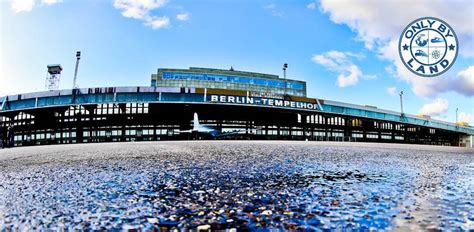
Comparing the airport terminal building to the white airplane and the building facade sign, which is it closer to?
the building facade sign

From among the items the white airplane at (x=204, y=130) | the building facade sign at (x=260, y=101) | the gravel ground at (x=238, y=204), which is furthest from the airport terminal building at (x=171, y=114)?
the gravel ground at (x=238, y=204)

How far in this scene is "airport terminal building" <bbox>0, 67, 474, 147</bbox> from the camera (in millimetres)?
42656

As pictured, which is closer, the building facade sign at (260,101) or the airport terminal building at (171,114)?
the airport terminal building at (171,114)

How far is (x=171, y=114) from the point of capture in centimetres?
5062

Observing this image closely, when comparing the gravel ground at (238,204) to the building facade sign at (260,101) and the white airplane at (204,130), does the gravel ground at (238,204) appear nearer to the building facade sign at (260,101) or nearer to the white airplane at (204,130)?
the building facade sign at (260,101)

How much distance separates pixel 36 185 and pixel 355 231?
486cm

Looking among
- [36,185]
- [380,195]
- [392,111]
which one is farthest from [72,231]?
[392,111]

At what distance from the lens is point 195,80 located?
6606 cm

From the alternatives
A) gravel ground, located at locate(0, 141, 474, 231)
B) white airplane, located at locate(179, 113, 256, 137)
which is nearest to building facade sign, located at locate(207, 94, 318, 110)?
white airplane, located at locate(179, 113, 256, 137)

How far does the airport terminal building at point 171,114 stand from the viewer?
140 feet

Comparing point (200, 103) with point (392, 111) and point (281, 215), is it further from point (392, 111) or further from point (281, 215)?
Answer: point (392, 111)

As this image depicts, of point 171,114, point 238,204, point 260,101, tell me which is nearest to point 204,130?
point 171,114

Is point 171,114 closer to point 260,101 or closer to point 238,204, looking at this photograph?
point 260,101

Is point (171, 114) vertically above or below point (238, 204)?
above
